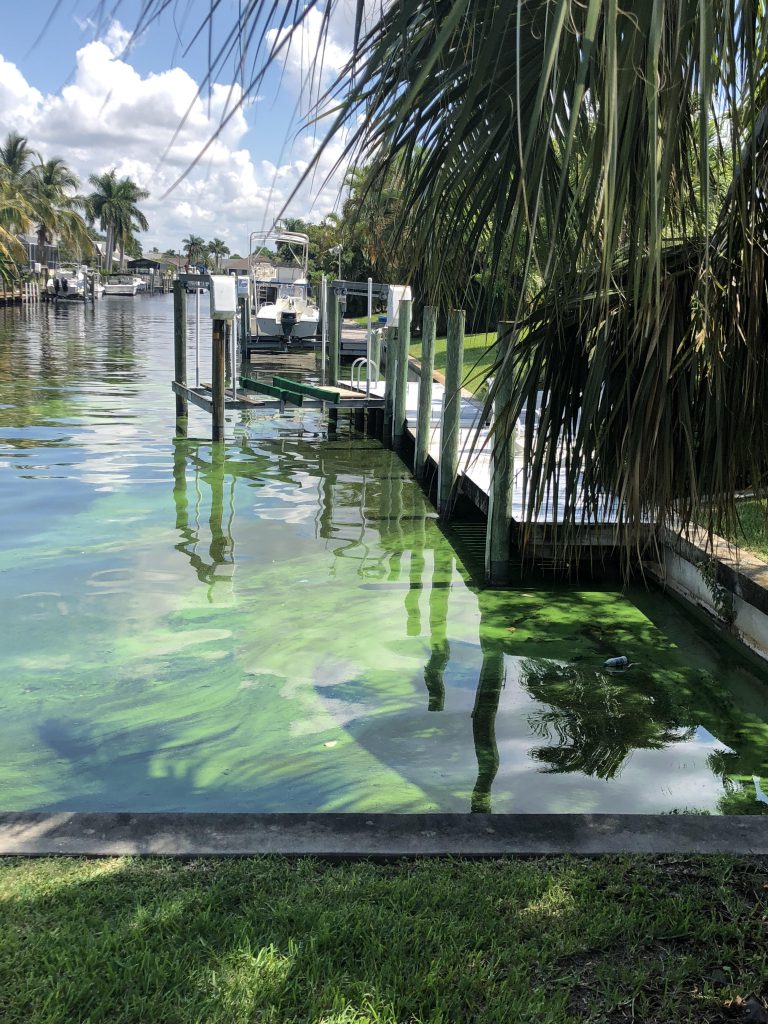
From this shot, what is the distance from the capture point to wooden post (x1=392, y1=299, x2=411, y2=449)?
13.6 m

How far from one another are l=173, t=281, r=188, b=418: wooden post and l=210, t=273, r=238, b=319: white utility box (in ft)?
8.10

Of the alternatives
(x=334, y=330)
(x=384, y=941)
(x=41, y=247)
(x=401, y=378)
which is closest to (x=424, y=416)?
(x=401, y=378)

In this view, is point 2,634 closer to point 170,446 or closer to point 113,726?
point 113,726

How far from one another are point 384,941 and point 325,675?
12.0 feet

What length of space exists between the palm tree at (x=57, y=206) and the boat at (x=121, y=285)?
1527cm

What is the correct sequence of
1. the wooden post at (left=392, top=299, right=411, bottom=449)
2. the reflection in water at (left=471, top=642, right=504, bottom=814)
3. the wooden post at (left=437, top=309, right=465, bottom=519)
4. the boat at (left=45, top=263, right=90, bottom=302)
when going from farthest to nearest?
1. the boat at (left=45, top=263, right=90, bottom=302)
2. the wooden post at (left=392, top=299, right=411, bottom=449)
3. the wooden post at (left=437, top=309, right=465, bottom=519)
4. the reflection in water at (left=471, top=642, right=504, bottom=814)

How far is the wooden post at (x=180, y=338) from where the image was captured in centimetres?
1658

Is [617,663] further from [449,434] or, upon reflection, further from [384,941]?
[384,941]

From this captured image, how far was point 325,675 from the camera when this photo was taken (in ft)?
21.5

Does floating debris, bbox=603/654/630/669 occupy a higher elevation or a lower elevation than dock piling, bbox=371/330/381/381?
lower

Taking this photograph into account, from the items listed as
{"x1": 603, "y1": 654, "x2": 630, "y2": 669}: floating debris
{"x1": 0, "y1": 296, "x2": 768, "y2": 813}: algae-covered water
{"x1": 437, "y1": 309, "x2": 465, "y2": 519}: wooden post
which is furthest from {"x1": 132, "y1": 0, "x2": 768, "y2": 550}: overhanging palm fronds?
{"x1": 437, "y1": 309, "x2": 465, "y2": 519}: wooden post

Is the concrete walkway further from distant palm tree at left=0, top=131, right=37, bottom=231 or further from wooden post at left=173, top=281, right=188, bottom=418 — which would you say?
distant palm tree at left=0, top=131, right=37, bottom=231

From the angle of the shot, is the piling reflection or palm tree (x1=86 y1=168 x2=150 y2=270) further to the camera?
palm tree (x1=86 y1=168 x2=150 y2=270)

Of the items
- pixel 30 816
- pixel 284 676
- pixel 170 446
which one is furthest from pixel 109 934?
pixel 170 446
